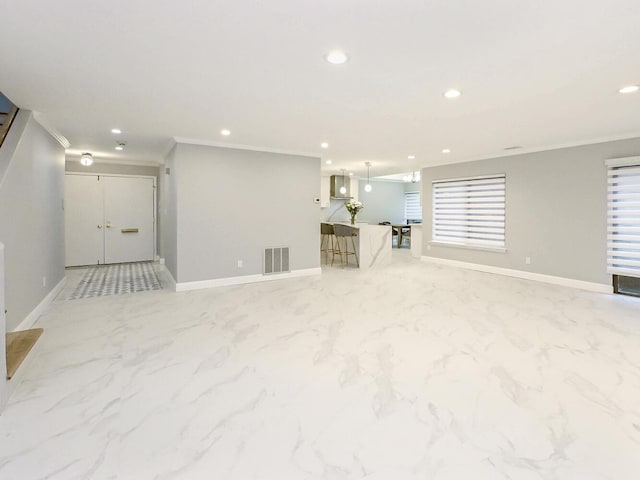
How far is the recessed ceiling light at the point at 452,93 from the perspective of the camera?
129 inches

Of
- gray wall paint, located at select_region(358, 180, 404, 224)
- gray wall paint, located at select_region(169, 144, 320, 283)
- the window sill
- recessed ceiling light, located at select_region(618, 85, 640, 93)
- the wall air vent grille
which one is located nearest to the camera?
recessed ceiling light, located at select_region(618, 85, 640, 93)

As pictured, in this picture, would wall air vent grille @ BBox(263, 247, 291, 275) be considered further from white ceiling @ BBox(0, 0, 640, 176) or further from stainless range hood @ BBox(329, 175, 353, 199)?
stainless range hood @ BBox(329, 175, 353, 199)

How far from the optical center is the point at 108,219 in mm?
7805

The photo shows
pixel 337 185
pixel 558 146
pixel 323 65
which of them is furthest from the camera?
pixel 337 185

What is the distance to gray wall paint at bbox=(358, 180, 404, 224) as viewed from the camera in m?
12.0

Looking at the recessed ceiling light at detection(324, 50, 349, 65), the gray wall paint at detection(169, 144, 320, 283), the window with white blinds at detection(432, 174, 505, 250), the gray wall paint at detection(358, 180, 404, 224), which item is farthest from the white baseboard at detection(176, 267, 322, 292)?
the gray wall paint at detection(358, 180, 404, 224)

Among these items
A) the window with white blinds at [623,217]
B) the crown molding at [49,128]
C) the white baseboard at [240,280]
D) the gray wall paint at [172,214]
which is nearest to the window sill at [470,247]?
the window with white blinds at [623,217]

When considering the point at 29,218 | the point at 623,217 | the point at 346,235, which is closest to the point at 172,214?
the point at 29,218

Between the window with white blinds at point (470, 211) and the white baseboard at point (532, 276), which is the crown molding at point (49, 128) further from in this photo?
the white baseboard at point (532, 276)

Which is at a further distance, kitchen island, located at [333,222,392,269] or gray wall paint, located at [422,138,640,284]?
kitchen island, located at [333,222,392,269]

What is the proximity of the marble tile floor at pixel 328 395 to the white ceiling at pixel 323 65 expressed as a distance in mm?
2386

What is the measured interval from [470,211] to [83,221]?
8420 mm

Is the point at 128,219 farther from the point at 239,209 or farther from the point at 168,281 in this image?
the point at 239,209

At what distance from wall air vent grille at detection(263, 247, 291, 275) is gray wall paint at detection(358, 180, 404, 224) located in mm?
5885
